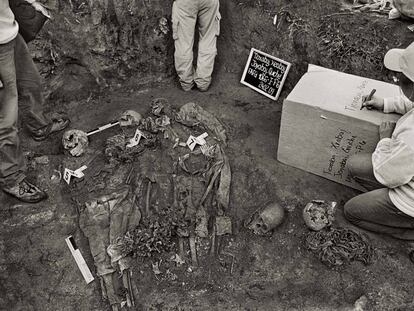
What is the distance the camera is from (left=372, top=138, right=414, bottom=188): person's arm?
3195mm

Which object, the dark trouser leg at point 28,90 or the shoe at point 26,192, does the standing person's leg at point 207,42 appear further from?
the shoe at point 26,192

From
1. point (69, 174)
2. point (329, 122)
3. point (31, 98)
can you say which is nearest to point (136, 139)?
point (69, 174)

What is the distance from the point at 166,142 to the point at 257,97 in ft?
4.91

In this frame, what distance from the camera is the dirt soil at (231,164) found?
146 inches

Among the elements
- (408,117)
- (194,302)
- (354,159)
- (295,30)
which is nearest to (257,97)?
(295,30)

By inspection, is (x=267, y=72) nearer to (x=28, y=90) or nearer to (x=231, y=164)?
(x=231, y=164)

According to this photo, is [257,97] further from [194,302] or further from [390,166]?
[194,302]

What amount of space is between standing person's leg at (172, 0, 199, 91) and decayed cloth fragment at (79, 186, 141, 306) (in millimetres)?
1978

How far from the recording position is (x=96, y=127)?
5.32 m

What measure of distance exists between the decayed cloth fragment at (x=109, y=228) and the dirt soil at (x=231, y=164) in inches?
4.5

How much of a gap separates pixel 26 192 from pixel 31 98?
111 centimetres

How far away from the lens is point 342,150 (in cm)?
406

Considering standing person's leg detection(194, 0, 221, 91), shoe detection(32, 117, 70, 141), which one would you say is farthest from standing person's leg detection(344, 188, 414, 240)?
shoe detection(32, 117, 70, 141)

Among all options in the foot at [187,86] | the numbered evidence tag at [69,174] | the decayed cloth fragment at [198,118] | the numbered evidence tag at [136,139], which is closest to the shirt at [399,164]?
the decayed cloth fragment at [198,118]
